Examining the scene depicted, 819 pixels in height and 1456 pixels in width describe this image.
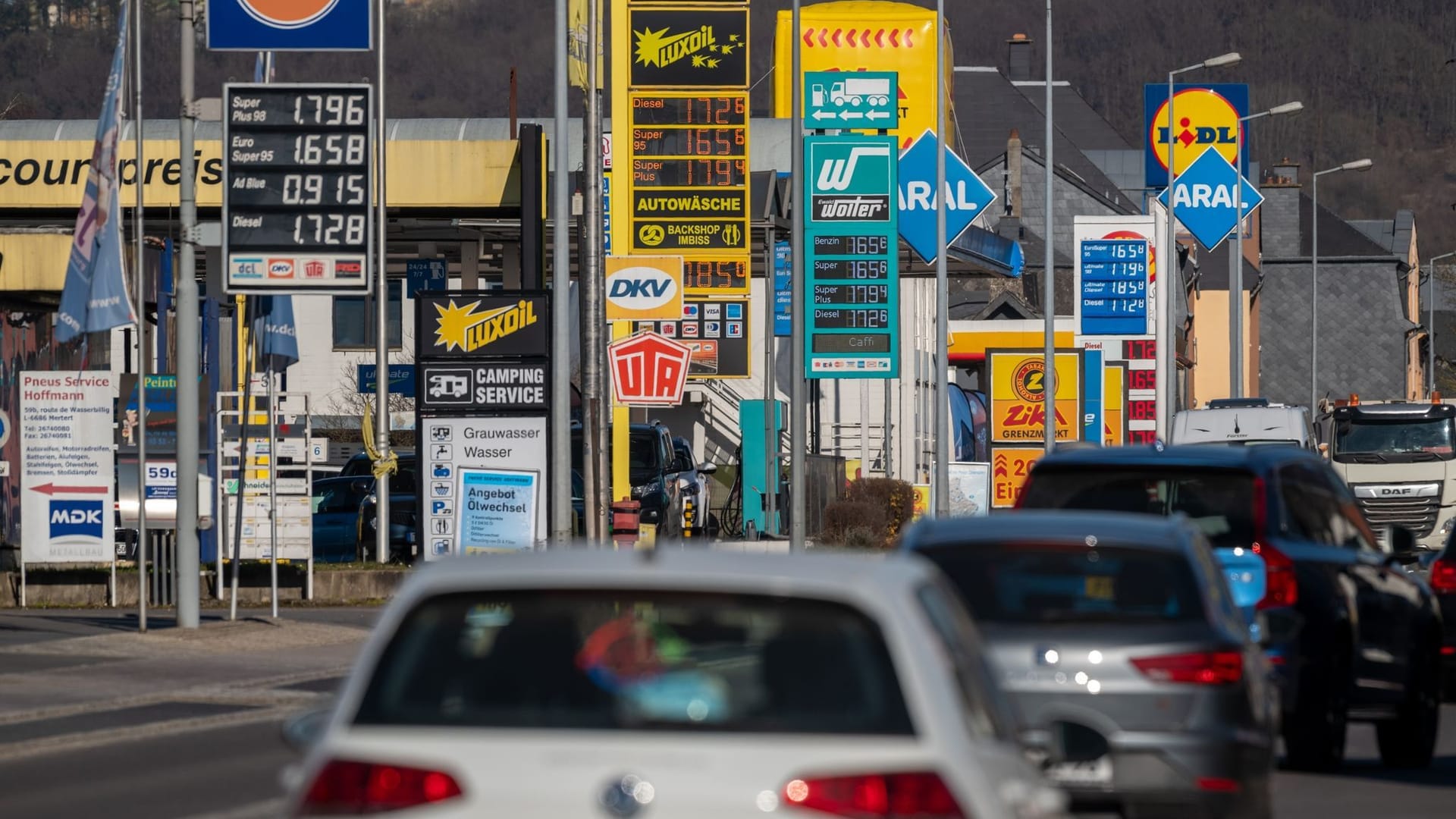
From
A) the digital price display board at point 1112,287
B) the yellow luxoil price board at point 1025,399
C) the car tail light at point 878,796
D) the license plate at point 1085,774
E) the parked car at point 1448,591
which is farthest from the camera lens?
the digital price display board at point 1112,287

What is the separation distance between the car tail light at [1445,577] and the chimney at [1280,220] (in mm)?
100683

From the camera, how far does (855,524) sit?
38.9 m

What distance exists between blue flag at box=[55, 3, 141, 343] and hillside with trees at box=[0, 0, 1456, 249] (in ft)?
345

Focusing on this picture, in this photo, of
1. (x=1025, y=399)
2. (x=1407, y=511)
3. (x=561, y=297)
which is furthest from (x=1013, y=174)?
(x=561, y=297)

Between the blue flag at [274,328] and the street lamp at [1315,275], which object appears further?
the street lamp at [1315,275]

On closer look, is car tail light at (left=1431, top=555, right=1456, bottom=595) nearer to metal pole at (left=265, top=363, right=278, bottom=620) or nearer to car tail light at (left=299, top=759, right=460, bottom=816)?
metal pole at (left=265, top=363, right=278, bottom=620)

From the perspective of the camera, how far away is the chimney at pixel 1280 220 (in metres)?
115

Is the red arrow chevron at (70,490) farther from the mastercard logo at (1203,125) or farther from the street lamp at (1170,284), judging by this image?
the mastercard logo at (1203,125)

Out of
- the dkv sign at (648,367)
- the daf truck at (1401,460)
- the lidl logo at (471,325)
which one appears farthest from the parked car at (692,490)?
the lidl logo at (471,325)

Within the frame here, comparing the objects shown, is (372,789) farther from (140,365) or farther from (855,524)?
(855,524)

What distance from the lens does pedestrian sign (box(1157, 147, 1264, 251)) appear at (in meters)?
57.5

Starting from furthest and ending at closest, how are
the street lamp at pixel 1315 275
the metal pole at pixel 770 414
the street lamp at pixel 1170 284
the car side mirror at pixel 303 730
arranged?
the street lamp at pixel 1315 275 < the street lamp at pixel 1170 284 < the metal pole at pixel 770 414 < the car side mirror at pixel 303 730

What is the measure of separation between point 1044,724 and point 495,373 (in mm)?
19647

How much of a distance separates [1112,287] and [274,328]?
2077 centimetres
